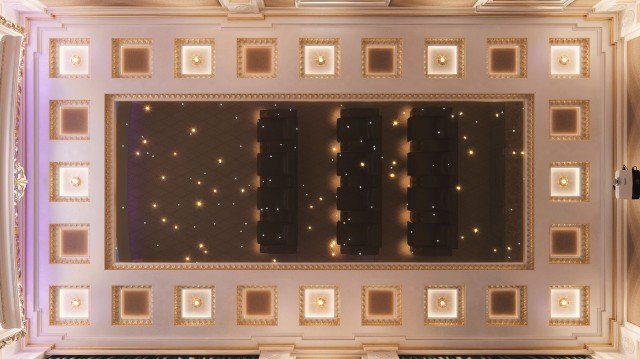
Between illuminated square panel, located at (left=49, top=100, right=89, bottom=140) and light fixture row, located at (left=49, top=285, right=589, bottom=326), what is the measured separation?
84.3 inches

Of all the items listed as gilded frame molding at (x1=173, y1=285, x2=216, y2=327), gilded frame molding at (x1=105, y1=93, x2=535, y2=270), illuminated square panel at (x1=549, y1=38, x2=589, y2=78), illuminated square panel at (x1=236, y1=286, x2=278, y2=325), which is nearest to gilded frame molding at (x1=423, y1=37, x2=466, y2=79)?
gilded frame molding at (x1=105, y1=93, x2=535, y2=270)

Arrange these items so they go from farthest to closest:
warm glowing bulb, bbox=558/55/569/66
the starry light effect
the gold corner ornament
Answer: the starry light effect < warm glowing bulb, bbox=558/55/569/66 < the gold corner ornament

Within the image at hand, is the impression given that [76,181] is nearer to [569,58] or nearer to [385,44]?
[385,44]

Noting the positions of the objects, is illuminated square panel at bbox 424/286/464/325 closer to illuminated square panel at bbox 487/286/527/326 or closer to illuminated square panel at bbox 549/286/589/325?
illuminated square panel at bbox 487/286/527/326

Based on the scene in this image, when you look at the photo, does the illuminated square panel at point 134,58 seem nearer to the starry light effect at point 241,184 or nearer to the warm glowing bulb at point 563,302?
the starry light effect at point 241,184

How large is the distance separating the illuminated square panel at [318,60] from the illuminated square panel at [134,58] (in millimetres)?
2144

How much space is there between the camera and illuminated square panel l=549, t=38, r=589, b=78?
5.46 meters

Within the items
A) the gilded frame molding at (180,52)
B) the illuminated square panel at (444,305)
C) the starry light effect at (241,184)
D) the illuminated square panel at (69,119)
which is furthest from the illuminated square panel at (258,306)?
the illuminated square panel at (69,119)

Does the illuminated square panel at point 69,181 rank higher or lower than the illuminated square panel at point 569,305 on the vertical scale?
higher

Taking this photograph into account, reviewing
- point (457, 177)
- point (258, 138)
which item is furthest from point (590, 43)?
point (258, 138)

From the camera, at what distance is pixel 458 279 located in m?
5.50

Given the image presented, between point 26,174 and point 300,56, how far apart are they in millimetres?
4112

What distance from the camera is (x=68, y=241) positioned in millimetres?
5516

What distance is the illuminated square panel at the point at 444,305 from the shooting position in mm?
5516
